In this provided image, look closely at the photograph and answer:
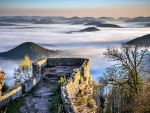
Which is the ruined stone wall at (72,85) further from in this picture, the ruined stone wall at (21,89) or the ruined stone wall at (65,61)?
the ruined stone wall at (21,89)

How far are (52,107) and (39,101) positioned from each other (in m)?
2.28

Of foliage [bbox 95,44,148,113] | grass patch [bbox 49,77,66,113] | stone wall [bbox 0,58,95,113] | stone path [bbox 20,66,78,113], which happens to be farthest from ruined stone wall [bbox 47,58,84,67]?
grass patch [bbox 49,77,66,113]

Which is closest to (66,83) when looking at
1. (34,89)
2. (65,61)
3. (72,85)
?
(72,85)

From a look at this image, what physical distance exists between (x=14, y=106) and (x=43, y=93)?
479 cm

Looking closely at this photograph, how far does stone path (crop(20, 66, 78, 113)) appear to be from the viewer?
23391 millimetres

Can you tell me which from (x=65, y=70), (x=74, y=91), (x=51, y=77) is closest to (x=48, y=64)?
(x=65, y=70)

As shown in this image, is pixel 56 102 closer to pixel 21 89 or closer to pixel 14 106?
pixel 14 106

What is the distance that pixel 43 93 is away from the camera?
1107 inches

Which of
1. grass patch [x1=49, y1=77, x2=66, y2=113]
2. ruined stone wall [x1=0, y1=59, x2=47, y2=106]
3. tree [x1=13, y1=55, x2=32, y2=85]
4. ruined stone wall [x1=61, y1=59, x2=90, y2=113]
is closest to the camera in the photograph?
ruined stone wall [x1=61, y1=59, x2=90, y2=113]

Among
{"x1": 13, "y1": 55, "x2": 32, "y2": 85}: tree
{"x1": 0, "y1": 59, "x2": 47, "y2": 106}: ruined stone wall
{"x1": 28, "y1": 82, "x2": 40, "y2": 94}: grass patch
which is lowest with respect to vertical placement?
{"x1": 13, "y1": 55, "x2": 32, "y2": 85}: tree

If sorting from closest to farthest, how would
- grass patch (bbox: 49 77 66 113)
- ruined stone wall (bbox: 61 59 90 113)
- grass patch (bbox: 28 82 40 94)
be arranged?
ruined stone wall (bbox: 61 59 90 113)
grass patch (bbox: 49 77 66 113)
grass patch (bbox: 28 82 40 94)

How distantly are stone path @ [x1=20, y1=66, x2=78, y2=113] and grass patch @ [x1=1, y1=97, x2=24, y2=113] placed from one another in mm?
383

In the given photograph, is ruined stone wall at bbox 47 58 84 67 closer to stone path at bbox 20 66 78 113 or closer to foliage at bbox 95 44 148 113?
stone path at bbox 20 66 78 113

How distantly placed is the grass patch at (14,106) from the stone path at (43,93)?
38 cm
